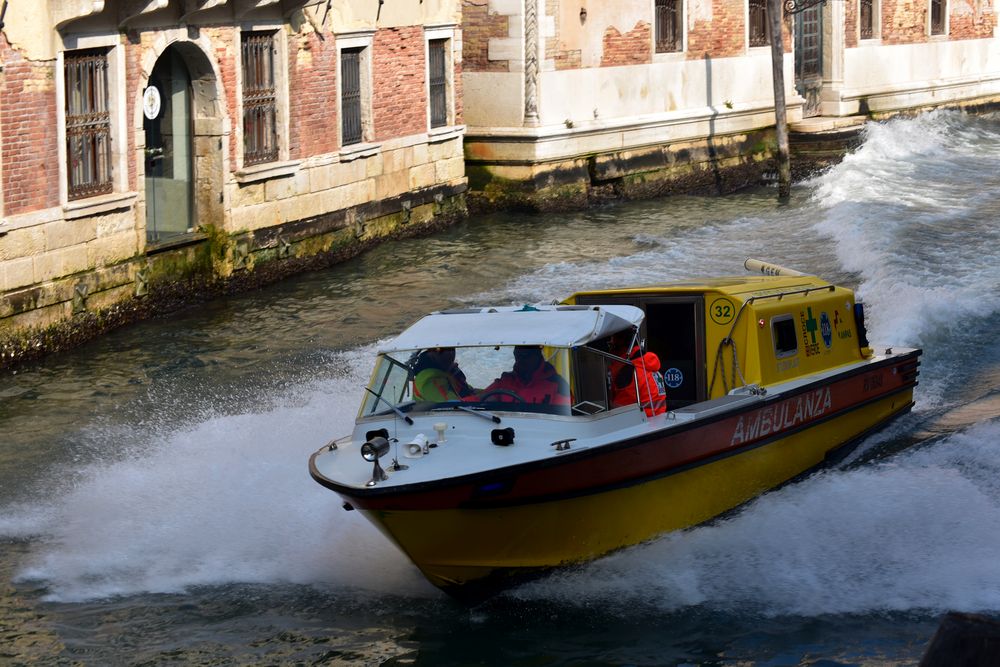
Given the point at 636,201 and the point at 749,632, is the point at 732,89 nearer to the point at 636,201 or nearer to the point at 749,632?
the point at 636,201

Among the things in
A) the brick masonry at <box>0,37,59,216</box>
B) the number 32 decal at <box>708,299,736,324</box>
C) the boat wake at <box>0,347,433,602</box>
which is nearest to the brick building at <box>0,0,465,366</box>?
the brick masonry at <box>0,37,59,216</box>

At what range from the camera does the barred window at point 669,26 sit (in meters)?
27.6

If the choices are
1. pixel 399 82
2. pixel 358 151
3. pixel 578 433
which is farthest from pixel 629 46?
pixel 578 433

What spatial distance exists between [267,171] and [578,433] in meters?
10.4

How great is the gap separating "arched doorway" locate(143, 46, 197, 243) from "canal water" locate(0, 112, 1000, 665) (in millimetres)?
1316

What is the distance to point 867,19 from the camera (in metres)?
33.9

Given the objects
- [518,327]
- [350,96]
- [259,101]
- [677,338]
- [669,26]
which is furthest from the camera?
[669,26]

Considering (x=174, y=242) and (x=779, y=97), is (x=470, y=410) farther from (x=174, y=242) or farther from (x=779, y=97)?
(x=779, y=97)

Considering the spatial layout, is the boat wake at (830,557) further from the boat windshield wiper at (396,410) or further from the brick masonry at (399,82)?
the brick masonry at (399,82)

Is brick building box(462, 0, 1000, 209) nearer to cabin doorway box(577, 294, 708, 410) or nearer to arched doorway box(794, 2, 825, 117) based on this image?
arched doorway box(794, 2, 825, 117)

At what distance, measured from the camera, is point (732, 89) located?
2931cm

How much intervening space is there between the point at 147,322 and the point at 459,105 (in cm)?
819

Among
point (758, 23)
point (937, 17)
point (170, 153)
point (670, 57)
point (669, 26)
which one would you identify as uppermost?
point (937, 17)

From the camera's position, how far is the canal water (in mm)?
8727
